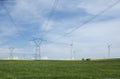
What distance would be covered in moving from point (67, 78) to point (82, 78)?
71.0 inches

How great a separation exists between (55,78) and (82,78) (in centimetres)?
299

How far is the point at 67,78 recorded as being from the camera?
34.0 metres

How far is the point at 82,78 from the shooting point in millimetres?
34656

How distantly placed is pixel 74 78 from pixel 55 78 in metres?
2.11

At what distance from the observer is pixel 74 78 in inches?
1357

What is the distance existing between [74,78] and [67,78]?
0.91 metres

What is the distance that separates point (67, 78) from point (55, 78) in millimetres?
1472

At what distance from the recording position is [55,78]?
114 ft
